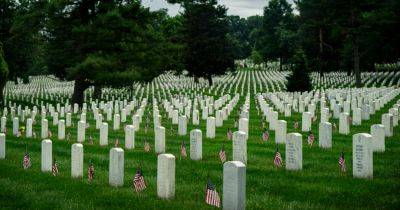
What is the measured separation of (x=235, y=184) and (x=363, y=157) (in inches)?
129

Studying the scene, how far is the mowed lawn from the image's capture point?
759cm

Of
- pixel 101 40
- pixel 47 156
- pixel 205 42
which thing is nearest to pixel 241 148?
pixel 47 156

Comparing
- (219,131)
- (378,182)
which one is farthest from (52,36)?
(378,182)

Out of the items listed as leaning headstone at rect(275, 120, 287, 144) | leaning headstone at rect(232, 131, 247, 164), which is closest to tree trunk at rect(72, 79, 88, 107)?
leaning headstone at rect(275, 120, 287, 144)

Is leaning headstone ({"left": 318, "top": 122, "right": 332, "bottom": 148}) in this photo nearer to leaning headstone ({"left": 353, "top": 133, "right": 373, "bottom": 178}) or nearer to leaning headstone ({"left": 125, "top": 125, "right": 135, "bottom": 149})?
leaning headstone ({"left": 353, "top": 133, "right": 373, "bottom": 178})

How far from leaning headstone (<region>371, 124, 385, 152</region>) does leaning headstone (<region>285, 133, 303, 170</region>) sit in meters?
2.31

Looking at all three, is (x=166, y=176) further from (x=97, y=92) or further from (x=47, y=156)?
(x=97, y=92)

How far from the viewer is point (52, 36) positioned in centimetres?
3256

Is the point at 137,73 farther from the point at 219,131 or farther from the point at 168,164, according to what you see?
the point at 168,164

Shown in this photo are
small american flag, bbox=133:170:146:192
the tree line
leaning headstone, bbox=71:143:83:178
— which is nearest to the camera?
small american flag, bbox=133:170:146:192

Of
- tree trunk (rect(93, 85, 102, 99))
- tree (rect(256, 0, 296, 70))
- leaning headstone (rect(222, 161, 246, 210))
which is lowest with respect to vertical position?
leaning headstone (rect(222, 161, 246, 210))

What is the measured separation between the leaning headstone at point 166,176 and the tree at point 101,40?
2159 centimetres

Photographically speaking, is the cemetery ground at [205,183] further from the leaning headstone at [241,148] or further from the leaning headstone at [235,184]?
the leaning headstone at [235,184]

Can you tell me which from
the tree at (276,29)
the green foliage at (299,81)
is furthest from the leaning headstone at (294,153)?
the tree at (276,29)
